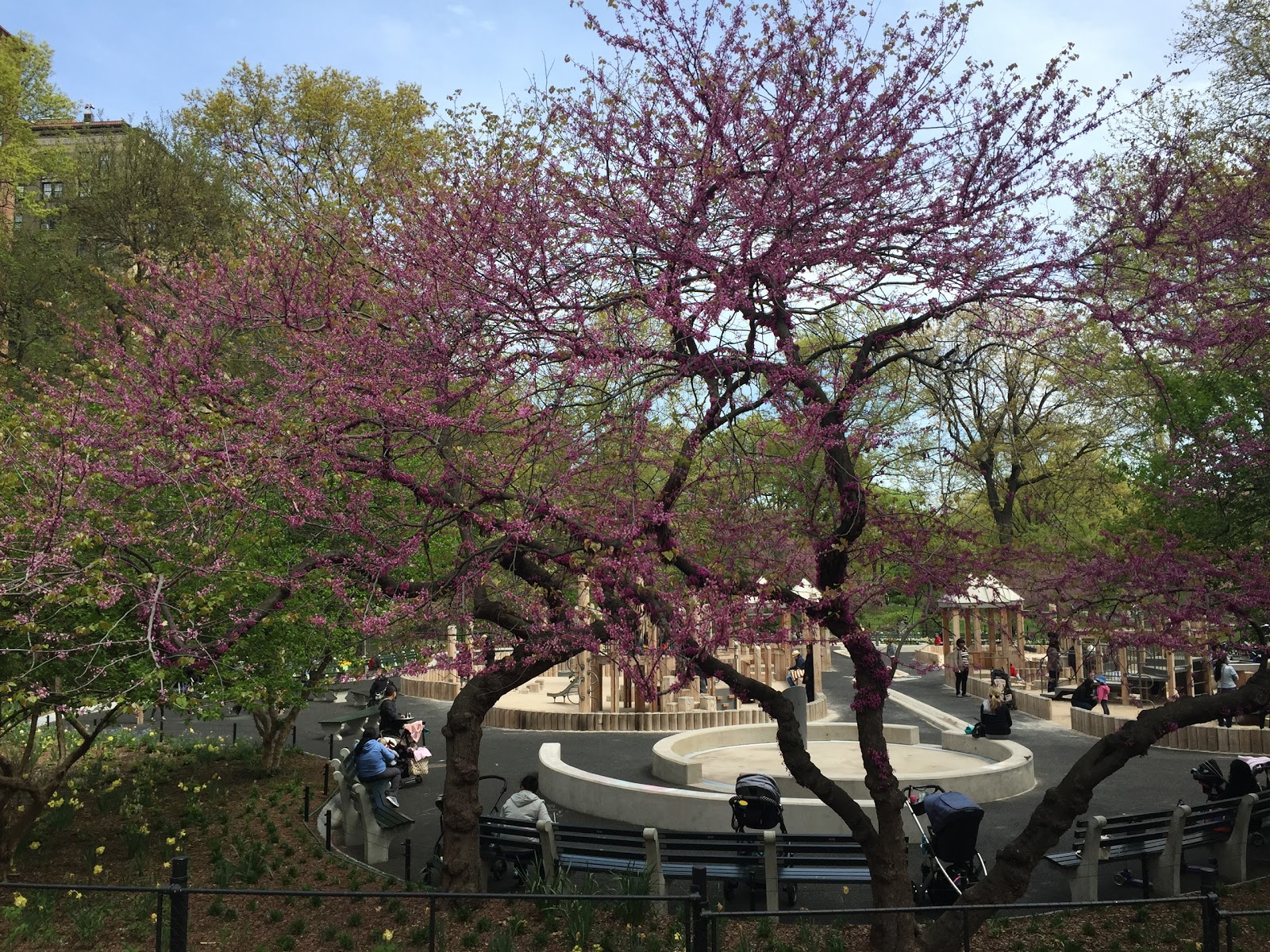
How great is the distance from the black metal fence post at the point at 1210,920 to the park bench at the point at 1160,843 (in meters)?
3.24

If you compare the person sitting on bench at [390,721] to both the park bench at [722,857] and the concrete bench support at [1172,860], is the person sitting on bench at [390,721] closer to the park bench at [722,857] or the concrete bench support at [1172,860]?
the park bench at [722,857]

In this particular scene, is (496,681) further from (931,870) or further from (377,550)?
(931,870)

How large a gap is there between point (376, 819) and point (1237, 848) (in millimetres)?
9287

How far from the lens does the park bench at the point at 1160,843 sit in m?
9.52

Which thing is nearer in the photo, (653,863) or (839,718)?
(653,863)

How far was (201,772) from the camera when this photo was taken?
624 inches

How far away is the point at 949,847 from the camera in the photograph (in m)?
9.68

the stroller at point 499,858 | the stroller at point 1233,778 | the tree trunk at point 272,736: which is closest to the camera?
the stroller at point 499,858

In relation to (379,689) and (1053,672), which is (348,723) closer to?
(379,689)

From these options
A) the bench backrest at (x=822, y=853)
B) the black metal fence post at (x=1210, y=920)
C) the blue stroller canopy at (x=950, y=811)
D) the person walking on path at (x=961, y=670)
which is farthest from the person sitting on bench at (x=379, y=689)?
the black metal fence post at (x=1210, y=920)

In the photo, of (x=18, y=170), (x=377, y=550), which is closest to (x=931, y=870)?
(x=377, y=550)

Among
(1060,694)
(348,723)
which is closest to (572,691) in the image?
(348,723)

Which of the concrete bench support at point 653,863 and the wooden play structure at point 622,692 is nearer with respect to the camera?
the concrete bench support at point 653,863

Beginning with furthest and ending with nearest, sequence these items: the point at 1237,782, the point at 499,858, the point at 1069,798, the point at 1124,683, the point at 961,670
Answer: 1. the point at 961,670
2. the point at 1124,683
3. the point at 1237,782
4. the point at 499,858
5. the point at 1069,798
